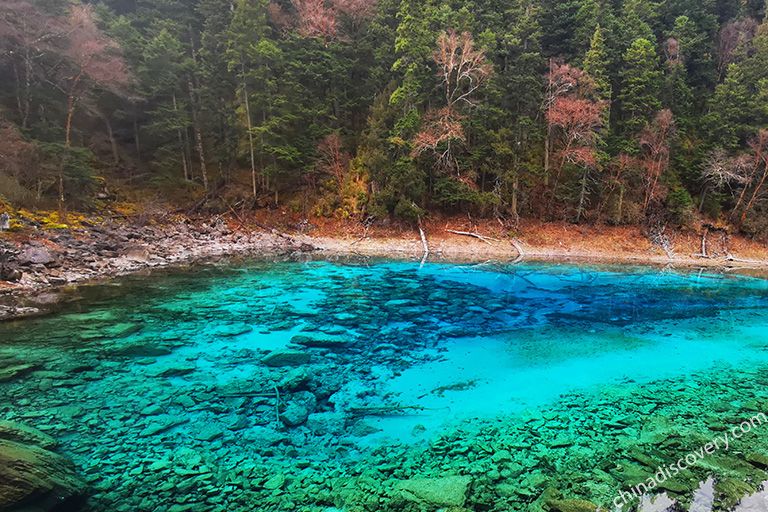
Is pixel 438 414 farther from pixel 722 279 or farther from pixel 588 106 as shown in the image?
pixel 588 106

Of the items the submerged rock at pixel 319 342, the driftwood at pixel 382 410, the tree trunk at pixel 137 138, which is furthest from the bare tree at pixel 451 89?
the tree trunk at pixel 137 138

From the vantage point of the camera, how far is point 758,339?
38.2ft

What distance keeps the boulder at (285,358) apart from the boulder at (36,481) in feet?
13.2

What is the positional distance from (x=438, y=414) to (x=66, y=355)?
804 centimetres

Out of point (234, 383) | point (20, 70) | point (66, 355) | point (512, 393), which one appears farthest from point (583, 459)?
point (20, 70)

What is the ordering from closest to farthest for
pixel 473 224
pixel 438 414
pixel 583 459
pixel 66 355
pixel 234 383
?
pixel 583 459, pixel 438 414, pixel 234 383, pixel 66 355, pixel 473 224

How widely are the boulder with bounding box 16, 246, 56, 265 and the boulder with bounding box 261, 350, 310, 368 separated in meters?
11.1

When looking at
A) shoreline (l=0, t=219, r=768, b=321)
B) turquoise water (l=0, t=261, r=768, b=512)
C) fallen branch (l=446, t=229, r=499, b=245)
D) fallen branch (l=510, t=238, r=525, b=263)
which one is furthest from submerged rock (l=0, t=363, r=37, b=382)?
fallen branch (l=446, t=229, r=499, b=245)

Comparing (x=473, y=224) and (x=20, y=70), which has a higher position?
(x=20, y=70)

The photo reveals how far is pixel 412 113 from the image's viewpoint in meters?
24.9

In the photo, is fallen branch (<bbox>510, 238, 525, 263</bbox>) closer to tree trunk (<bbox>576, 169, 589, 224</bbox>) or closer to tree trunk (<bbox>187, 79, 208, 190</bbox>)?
tree trunk (<bbox>576, 169, 589, 224</bbox>)

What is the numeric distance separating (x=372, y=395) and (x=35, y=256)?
14.5 meters

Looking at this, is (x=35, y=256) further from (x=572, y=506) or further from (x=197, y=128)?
(x=197, y=128)

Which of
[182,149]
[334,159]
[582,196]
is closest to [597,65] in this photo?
[582,196]
